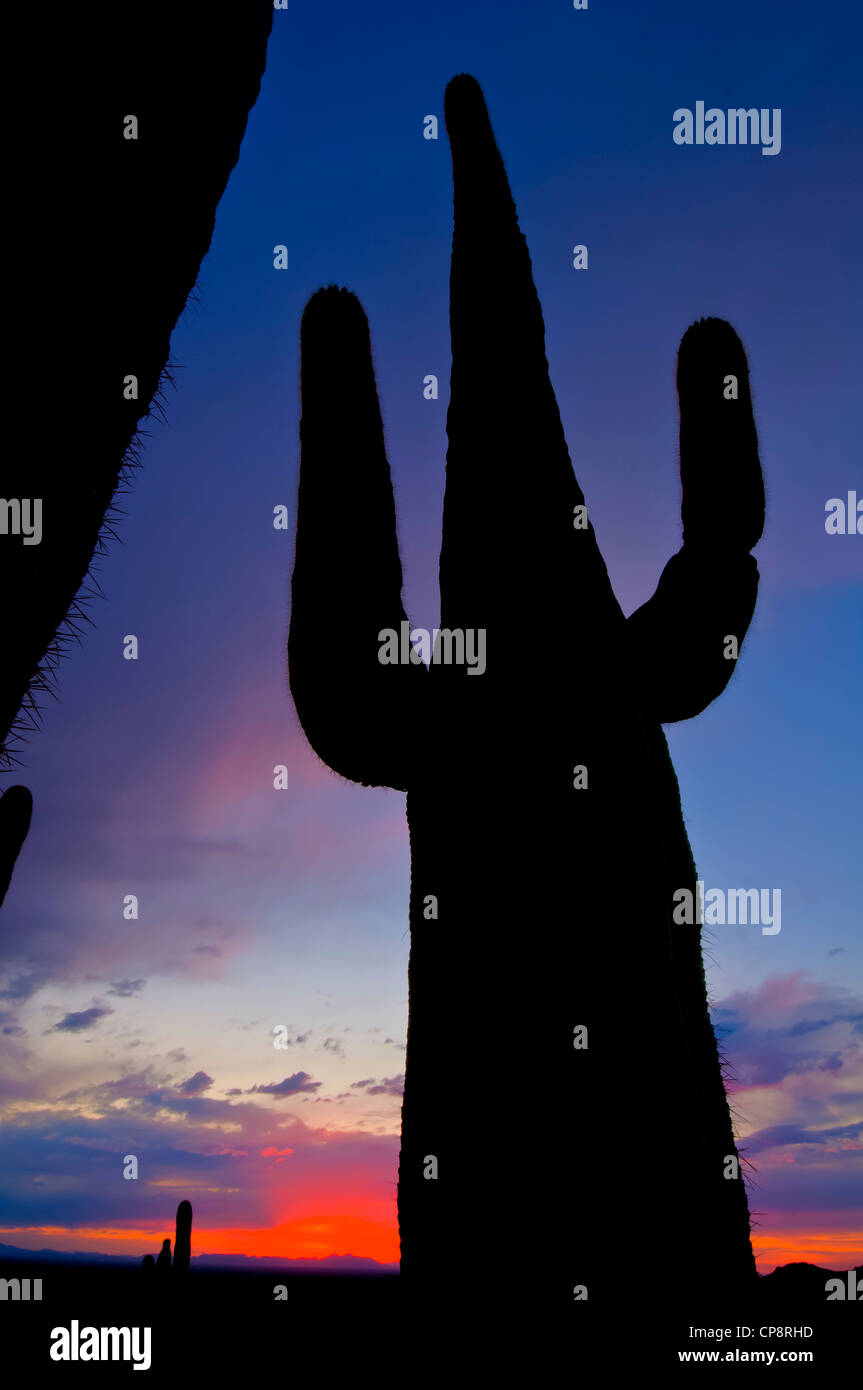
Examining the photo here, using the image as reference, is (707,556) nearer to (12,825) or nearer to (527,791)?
(527,791)

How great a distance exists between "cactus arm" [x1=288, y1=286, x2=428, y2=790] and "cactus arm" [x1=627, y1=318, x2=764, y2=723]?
40.4 inches

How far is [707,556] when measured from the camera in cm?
354

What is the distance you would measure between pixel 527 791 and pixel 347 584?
872mm

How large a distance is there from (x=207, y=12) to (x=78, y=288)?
2.56 feet

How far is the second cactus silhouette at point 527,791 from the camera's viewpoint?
243 centimetres

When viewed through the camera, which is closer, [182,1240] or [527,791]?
[527,791]

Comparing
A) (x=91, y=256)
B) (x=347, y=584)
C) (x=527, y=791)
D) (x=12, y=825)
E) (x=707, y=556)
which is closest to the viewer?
(x=91, y=256)

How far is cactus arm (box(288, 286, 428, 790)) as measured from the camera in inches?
113

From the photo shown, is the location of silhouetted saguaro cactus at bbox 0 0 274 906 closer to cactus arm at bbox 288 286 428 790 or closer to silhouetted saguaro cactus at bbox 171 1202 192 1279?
cactus arm at bbox 288 286 428 790

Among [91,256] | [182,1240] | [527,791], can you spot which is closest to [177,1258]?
[182,1240]

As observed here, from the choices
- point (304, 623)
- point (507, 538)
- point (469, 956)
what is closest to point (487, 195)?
point (507, 538)
